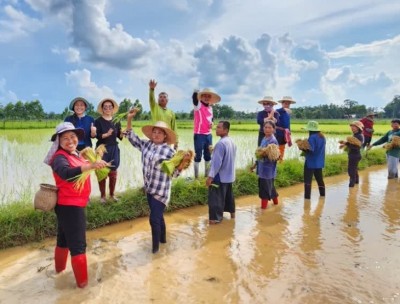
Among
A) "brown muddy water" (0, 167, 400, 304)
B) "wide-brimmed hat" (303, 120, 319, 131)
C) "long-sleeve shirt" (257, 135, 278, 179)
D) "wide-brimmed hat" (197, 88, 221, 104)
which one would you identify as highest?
"wide-brimmed hat" (197, 88, 221, 104)

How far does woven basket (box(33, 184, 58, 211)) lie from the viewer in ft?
10.7

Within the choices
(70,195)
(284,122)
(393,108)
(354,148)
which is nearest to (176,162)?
(70,195)

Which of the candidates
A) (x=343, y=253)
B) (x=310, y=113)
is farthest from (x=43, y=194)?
(x=310, y=113)

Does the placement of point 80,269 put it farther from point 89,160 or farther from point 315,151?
point 315,151

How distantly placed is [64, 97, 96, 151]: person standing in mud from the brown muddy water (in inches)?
58.9

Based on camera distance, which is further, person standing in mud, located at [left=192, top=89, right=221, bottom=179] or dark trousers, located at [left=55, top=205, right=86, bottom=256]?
person standing in mud, located at [left=192, top=89, right=221, bottom=179]

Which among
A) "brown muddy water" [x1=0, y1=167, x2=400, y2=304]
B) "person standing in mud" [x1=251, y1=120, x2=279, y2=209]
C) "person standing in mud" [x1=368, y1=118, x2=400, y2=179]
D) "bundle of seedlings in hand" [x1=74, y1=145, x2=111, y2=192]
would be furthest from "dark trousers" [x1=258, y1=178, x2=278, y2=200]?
"person standing in mud" [x1=368, y1=118, x2=400, y2=179]

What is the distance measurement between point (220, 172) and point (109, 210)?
185cm

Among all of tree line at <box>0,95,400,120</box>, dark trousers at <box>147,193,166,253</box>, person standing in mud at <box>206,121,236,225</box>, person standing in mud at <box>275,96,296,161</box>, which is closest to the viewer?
dark trousers at <box>147,193,166,253</box>

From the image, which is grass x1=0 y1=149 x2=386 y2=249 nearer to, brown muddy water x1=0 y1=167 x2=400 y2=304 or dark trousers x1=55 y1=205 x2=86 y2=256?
brown muddy water x1=0 y1=167 x2=400 y2=304

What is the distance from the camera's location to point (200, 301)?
10.9 feet

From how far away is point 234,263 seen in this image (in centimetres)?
417

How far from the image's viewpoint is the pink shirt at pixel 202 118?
Answer: 6840 millimetres

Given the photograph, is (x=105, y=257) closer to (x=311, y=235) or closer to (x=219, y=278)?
(x=219, y=278)
